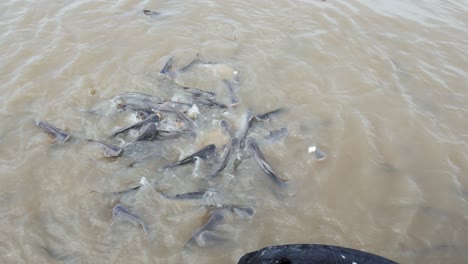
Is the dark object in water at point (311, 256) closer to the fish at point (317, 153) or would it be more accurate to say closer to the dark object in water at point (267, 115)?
the fish at point (317, 153)

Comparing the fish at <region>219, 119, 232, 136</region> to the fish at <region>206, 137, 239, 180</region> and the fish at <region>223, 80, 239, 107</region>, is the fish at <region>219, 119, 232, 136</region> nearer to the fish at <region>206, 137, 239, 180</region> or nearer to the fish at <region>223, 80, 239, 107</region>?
the fish at <region>206, 137, 239, 180</region>

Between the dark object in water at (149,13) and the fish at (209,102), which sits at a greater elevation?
the dark object in water at (149,13)

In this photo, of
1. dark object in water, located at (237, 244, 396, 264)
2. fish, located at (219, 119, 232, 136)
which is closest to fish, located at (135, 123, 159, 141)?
fish, located at (219, 119, 232, 136)

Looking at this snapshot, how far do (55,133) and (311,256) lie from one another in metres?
4.34

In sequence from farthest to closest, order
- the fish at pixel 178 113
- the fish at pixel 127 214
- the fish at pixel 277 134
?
the fish at pixel 178 113 < the fish at pixel 277 134 < the fish at pixel 127 214

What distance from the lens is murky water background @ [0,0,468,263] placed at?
4613 millimetres

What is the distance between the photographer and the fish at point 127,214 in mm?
4605

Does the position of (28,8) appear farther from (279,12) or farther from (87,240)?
(87,240)

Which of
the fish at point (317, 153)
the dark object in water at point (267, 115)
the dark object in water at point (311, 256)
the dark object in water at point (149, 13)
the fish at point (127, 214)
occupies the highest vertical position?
the dark object in water at point (311, 256)

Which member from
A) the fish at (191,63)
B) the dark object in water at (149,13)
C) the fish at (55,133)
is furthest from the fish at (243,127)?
the dark object in water at (149,13)

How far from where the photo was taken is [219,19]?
9.18 m

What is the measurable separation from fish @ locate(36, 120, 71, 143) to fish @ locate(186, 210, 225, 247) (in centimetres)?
264

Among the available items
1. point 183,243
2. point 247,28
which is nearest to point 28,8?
point 247,28

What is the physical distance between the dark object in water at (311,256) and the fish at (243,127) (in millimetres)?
2655
